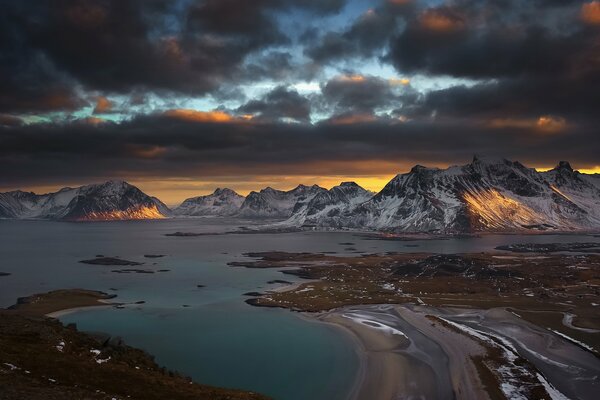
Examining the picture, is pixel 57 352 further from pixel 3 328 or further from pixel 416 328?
pixel 416 328

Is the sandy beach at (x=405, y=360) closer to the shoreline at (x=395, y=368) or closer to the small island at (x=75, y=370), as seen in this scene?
the shoreline at (x=395, y=368)

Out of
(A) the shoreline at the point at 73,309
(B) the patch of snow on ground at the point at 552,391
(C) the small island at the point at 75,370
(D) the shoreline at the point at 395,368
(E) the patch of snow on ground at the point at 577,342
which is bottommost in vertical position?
(A) the shoreline at the point at 73,309

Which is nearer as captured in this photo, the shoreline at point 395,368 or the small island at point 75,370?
the small island at point 75,370

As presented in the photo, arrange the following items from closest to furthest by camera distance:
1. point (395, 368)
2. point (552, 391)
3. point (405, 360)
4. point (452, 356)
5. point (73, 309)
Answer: point (552, 391), point (395, 368), point (405, 360), point (452, 356), point (73, 309)

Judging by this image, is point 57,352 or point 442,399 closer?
point 57,352

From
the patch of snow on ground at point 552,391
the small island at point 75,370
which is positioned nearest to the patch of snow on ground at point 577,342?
the patch of snow on ground at point 552,391

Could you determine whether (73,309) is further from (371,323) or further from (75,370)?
(75,370)

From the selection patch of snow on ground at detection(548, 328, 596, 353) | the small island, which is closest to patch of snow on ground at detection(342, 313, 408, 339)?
patch of snow on ground at detection(548, 328, 596, 353)

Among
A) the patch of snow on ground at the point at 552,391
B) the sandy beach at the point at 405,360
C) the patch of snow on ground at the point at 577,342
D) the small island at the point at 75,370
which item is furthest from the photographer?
the patch of snow on ground at the point at 577,342

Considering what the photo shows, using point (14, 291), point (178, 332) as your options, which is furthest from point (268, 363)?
point (14, 291)

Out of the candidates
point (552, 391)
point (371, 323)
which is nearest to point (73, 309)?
point (371, 323)

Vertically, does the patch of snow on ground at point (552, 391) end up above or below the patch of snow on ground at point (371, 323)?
above
